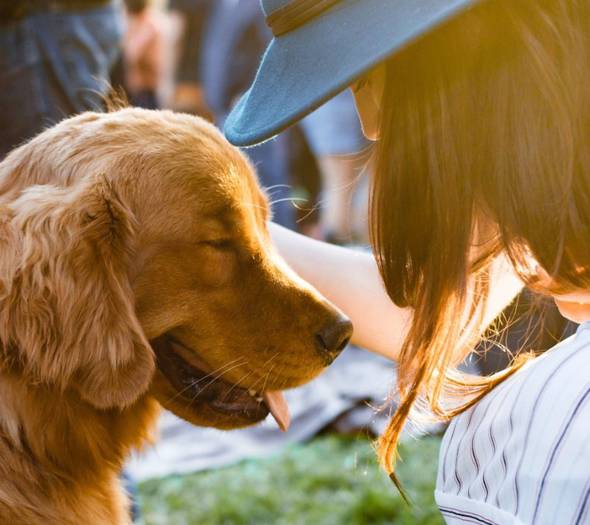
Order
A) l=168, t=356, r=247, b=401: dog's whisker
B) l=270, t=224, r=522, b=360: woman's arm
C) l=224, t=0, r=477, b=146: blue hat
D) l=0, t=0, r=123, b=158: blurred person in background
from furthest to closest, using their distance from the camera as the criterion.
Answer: l=0, t=0, r=123, b=158: blurred person in background
l=270, t=224, r=522, b=360: woman's arm
l=168, t=356, r=247, b=401: dog's whisker
l=224, t=0, r=477, b=146: blue hat

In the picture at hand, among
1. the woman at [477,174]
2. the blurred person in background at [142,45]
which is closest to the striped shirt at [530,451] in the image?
the woman at [477,174]

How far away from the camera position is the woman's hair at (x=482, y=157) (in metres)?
1.51

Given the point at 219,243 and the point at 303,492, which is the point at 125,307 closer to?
the point at 219,243

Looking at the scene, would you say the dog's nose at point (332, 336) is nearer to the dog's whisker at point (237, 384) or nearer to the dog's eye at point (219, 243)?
the dog's whisker at point (237, 384)

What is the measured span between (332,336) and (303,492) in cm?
184

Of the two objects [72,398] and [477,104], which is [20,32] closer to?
[72,398]

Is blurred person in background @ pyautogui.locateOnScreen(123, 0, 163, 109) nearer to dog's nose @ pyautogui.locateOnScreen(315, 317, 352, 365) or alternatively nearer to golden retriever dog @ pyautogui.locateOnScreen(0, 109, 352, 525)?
golden retriever dog @ pyautogui.locateOnScreen(0, 109, 352, 525)

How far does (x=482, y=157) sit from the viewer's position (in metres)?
1.63

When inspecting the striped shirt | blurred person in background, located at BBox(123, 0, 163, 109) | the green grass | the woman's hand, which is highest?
the striped shirt

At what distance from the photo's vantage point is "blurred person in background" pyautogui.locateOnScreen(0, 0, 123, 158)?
3568mm

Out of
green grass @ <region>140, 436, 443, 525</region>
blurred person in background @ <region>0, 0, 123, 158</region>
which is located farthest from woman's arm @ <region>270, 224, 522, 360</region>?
blurred person in background @ <region>0, 0, 123, 158</region>

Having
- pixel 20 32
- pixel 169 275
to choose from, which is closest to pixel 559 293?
pixel 169 275

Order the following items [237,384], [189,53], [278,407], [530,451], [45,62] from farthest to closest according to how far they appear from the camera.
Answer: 1. [189,53]
2. [45,62]
3. [278,407]
4. [237,384]
5. [530,451]

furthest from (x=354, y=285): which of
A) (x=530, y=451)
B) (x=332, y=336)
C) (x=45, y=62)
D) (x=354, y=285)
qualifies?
(x=45, y=62)
